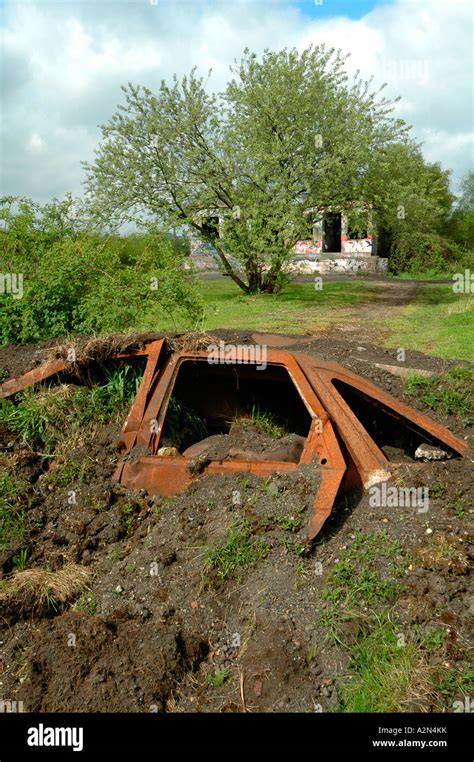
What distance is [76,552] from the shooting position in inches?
172

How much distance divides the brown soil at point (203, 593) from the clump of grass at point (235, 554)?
0.03 m

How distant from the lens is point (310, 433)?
4.44 meters

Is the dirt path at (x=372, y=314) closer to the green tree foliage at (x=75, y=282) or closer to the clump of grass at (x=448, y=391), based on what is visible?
the green tree foliage at (x=75, y=282)

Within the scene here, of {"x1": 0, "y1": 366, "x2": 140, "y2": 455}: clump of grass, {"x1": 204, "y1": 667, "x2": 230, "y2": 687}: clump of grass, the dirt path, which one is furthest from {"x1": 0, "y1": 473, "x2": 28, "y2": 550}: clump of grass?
the dirt path

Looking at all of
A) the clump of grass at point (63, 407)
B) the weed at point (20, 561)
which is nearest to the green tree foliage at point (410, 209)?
the clump of grass at point (63, 407)

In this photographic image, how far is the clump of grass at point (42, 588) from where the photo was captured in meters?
3.95

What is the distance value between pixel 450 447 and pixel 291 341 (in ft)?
5.52

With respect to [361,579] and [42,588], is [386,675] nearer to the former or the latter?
[361,579]

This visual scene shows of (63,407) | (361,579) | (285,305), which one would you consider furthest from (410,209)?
(361,579)

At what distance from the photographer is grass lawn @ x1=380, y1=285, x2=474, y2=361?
37.1ft

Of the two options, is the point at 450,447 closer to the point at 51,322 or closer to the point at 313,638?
the point at 313,638

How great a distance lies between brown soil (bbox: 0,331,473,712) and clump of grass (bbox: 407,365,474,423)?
0.38 feet

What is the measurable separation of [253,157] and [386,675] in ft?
57.7
